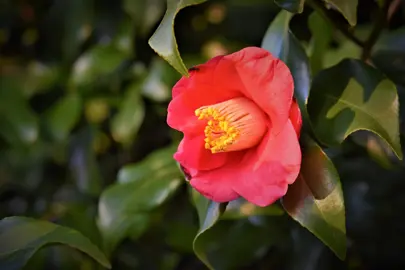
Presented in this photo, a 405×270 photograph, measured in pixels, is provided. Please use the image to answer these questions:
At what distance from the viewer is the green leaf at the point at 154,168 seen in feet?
2.52

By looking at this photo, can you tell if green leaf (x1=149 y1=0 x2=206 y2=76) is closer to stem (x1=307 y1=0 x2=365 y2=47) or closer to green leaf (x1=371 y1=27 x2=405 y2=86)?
stem (x1=307 y1=0 x2=365 y2=47)

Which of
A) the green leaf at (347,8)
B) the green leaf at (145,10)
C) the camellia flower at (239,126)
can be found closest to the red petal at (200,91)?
the camellia flower at (239,126)

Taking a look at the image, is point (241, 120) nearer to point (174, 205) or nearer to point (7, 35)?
point (174, 205)

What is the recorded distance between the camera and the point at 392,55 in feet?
2.38

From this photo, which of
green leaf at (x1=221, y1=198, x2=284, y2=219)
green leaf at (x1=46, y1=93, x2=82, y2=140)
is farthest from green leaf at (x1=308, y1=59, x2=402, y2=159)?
green leaf at (x1=46, y1=93, x2=82, y2=140)

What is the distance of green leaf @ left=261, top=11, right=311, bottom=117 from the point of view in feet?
1.83

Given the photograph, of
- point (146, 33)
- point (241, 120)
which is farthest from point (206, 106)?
point (146, 33)

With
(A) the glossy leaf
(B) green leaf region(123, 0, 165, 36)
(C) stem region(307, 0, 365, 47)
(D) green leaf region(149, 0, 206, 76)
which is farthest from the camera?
(B) green leaf region(123, 0, 165, 36)

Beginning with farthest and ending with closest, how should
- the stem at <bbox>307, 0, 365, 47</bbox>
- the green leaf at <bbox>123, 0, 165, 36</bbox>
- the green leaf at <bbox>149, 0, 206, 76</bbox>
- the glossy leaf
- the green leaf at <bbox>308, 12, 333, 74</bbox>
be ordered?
the green leaf at <bbox>123, 0, 165, 36</bbox> → the glossy leaf → the green leaf at <bbox>308, 12, 333, 74</bbox> → the stem at <bbox>307, 0, 365, 47</bbox> → the green leaf at <bbox>149, 0, 206, 76</bbox>

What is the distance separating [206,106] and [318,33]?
0.23 metres

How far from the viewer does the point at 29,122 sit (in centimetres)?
101

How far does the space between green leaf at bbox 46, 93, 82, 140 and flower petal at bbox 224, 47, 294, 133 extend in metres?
0.57

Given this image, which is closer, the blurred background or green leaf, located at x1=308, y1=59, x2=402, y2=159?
green leaf, located at x1=308, y1=59, x2=402, y2=159

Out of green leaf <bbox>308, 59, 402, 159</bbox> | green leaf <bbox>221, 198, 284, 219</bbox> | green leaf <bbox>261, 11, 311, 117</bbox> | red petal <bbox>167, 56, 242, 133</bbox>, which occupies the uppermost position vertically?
red petal <bbox>167, 56, 242, 133</bbox>
